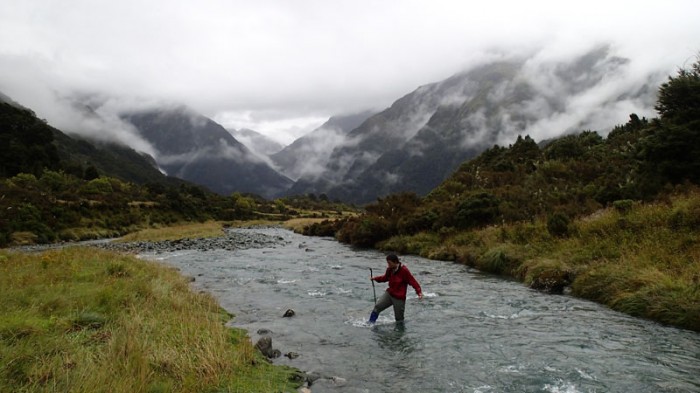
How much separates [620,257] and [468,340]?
33.4 ft

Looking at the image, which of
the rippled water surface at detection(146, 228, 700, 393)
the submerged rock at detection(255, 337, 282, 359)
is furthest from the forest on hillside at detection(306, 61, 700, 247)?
the submerged rock at detection(255, 337, 282, 359)

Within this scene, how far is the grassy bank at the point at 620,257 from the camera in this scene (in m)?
14.4

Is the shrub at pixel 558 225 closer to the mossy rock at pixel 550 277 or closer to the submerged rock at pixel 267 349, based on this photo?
the mossy rock at pixel 550 277

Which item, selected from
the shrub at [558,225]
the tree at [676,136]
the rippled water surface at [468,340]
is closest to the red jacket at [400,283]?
the rippled water surface at [468,340]

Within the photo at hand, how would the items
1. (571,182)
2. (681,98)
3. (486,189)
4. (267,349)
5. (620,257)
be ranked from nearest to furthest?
1. (267,349)
2. (620,257)
3. (681,98)
4. (571,182)
5. (486,189)

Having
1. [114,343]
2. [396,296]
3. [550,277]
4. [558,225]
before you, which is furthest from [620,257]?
[114,343]

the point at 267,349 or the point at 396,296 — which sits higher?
the point at 396,296

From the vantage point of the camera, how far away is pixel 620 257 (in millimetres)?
18688

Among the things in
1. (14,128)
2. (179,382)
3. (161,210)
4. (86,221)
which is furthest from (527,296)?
(14,128)

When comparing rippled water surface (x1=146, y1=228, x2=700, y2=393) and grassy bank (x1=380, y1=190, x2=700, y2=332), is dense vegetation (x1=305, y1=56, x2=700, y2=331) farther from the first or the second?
rippled water surface (x1=146, y1=228, x2=700, y2=393)

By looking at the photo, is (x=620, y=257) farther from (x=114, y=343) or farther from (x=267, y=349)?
(x=114, y=343)

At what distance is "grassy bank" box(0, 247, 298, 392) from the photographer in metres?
6.97

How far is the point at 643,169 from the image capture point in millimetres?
29422

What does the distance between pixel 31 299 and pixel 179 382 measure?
22.4 feet
